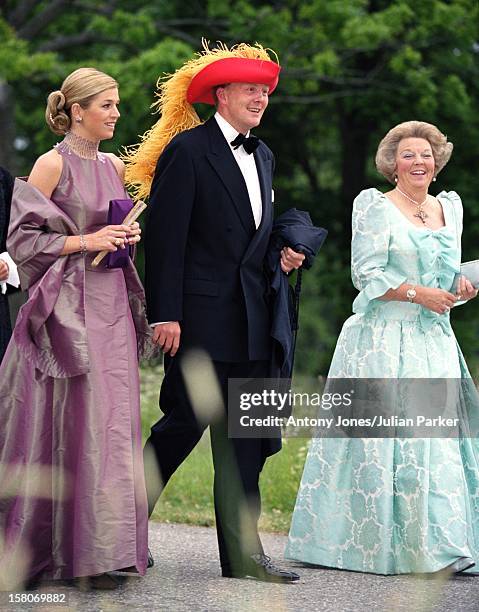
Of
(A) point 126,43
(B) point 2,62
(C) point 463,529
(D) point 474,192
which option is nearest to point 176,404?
(C) point 463,529

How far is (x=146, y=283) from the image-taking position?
539cm

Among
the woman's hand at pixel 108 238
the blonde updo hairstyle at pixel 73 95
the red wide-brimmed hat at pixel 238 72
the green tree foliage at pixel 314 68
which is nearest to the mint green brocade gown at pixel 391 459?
the red wide-brimmed hat at pixel 238 72

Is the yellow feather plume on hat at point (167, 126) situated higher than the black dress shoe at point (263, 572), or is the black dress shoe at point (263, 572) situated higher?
the yellow feather plume on hat at point (167, 126)

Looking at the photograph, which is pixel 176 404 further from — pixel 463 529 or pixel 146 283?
pixel 463 529

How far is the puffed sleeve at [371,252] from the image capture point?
5.77m

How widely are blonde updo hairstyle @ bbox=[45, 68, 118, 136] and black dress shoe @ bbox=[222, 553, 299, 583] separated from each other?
6.37 feet

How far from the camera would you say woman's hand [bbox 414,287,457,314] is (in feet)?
18.7

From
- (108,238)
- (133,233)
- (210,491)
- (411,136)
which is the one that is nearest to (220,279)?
(133,233)

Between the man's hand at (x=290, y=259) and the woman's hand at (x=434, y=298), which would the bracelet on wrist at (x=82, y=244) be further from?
the woman's hand at (x=434, y=298)

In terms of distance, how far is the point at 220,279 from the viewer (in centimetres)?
538

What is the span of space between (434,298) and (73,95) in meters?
1.81

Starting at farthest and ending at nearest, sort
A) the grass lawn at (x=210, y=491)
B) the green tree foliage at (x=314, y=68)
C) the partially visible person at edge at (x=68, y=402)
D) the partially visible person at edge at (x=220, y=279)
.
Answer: the green tree foliage at (x=314, y=68)
the grass lawn at (x=210, y=491)
the partially visible person at edge at (x=220, y=279)
the partially visible person at edge at (x=68, y=402)

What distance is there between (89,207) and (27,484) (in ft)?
3.70

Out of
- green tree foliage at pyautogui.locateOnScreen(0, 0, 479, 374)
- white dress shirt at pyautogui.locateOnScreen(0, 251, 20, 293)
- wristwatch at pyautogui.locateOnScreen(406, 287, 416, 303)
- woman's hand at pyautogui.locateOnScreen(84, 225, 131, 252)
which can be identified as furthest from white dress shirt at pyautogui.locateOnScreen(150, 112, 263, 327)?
green tree foliage at pyautogui.locateOnScreen(0, 0, 479, 374)
